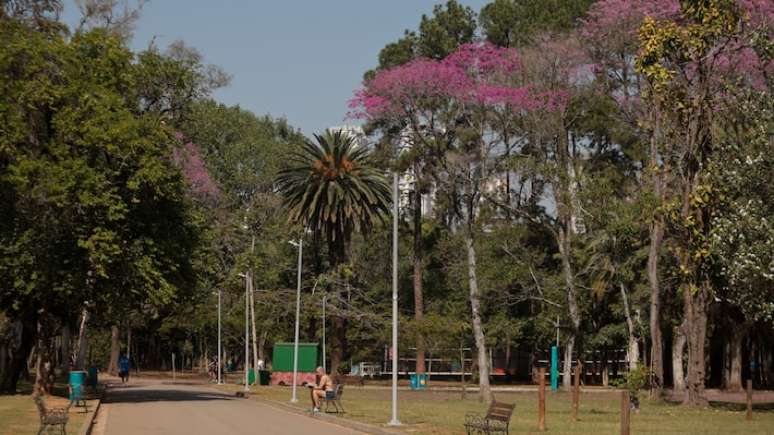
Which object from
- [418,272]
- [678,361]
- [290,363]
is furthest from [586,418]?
[418,272]

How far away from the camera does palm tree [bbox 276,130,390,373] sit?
68.3 metres

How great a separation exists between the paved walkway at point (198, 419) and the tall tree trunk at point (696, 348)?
567 inches

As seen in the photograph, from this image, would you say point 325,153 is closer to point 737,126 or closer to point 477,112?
point 477,112

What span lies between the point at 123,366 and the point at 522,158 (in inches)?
1101

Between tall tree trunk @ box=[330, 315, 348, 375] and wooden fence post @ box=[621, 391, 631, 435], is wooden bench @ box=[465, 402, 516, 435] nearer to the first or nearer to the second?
wooden fence post @ box=[621, 391, 631, 435]

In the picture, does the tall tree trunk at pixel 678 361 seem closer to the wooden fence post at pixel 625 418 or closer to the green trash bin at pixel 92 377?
the green trash bin at pixel 92 377

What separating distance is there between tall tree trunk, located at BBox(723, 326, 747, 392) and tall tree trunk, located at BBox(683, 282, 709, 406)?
55.9ft

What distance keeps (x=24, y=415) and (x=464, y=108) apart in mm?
27014

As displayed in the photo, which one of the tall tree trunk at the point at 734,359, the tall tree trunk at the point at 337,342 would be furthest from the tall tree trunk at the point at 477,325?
the tall tree trunk at the point at 337,342

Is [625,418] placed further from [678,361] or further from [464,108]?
[678,361]

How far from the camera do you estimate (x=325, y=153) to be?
6988 cm

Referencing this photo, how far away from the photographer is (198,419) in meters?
30.5

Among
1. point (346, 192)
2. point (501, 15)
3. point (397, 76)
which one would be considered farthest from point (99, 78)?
point (501, 15)

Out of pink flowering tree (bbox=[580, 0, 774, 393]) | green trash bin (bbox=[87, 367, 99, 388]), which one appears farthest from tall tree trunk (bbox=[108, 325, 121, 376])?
pink flowering tree (bbox=[580, 0, 774, 393])
